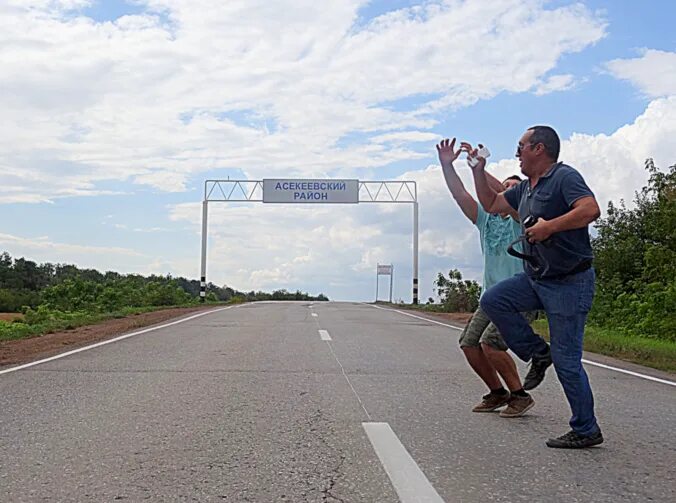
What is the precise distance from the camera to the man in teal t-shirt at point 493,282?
21.4 feet

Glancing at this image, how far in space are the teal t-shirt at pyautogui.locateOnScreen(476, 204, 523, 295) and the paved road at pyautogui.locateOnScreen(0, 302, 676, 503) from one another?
1.14 meters

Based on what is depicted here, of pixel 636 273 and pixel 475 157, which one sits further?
pixel 636 273

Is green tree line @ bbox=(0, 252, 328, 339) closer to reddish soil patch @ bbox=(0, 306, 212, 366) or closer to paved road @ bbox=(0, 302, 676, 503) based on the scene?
reddish soil patch @ bbox=(0, 306, 212, 366)

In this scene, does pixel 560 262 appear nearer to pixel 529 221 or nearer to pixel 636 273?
pixel 529 221

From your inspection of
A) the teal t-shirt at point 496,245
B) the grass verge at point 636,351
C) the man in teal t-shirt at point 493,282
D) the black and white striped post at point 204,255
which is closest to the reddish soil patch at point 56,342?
the man in teal t-shirt at point 493,282

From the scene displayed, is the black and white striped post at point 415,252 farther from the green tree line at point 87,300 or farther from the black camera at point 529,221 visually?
the black camera at point 529,221

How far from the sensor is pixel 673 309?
2030 cm

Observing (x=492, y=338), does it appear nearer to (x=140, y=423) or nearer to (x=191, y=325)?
(x=140, y=423)

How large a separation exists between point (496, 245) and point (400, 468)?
7.63 feet

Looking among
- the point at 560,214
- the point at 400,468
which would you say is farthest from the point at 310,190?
the point at 400,468

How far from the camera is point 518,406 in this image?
669 cm

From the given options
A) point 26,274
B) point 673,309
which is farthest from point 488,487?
point 26,274

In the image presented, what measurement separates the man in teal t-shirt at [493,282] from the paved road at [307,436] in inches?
11.1

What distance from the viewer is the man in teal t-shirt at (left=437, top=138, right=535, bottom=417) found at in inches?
257
